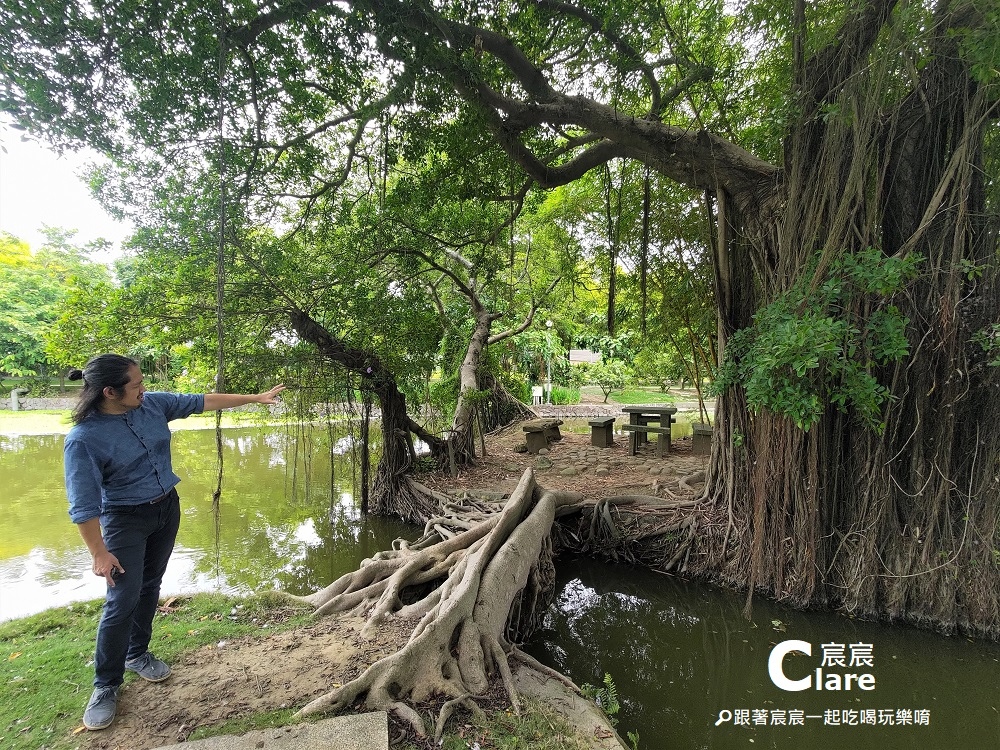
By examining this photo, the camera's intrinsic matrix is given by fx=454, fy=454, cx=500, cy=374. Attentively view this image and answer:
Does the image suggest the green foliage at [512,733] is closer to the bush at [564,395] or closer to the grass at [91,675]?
the grass at [91,675]

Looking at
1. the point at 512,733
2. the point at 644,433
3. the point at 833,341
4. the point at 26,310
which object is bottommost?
the point at 512,733

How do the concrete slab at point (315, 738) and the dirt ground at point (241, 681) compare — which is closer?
the concrete slab at point (315, 738)

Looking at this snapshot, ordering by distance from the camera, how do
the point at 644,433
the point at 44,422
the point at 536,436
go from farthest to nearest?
1. the point at 44,422
2. the point at 536,436
3. the point at 644,433

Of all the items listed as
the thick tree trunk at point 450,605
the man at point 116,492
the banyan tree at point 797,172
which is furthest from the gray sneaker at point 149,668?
the banyan tree at point 797,172

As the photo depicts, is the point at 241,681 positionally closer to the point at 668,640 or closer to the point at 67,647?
the point at 67,647

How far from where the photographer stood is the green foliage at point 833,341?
2.71 metres

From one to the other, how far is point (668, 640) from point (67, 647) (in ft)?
12.4

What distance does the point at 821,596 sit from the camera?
3498 millimetres

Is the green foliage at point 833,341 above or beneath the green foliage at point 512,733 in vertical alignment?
above

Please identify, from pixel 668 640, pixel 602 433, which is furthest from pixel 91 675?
pixel 602 433

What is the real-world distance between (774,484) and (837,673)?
124 centimetres

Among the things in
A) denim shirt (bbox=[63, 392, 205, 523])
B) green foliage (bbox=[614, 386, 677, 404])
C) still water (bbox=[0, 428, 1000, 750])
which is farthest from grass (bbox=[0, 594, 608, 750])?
green foliage (bbox=[614, 386, 677, 404])

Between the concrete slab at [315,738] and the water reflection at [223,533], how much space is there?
2842 millimetres

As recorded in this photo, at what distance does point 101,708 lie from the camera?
1859 millimetres
